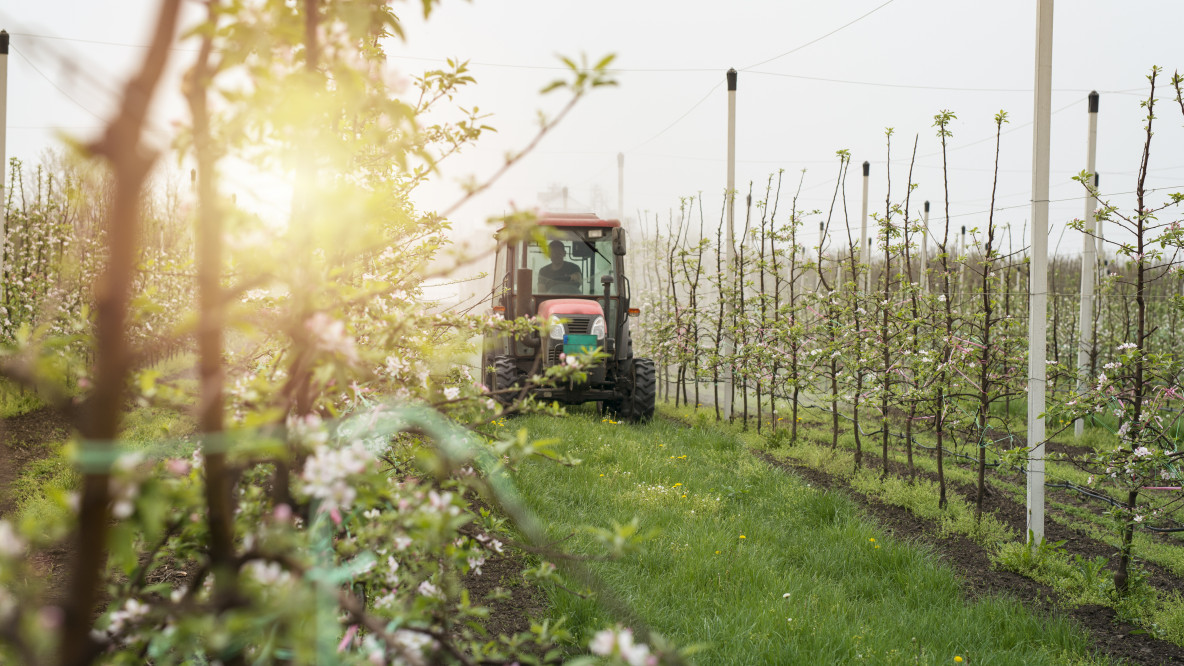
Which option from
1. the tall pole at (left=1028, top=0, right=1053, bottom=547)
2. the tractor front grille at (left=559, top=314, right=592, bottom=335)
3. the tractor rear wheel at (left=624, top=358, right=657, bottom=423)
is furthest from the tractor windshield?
the tall pole at (left=1028, top=0, right=1053, bottom=547)

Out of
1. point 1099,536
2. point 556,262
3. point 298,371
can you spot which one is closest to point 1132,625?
point 1099,536

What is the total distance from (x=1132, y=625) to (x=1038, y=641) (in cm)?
91

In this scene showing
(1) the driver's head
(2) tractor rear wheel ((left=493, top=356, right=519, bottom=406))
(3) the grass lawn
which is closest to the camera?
(3) the grass lawn

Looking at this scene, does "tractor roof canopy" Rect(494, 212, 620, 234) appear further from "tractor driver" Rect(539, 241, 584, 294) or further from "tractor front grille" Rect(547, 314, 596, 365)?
"tractor front grille" Rect(547, 314, 596, 365)

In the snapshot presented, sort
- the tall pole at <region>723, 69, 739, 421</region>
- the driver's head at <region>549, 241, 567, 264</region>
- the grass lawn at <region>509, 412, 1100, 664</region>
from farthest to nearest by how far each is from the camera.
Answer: the tall pole at <region>723, 69, 739, 421</region>
the driver's head at <region>549, 241, 567, 264</region>
the grass lawn at <region>509, 412, 1100, 664</region>

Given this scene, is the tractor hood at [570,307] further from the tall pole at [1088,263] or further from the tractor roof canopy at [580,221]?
the tall pole at [1088,263]

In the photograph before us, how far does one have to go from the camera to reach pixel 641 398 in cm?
854

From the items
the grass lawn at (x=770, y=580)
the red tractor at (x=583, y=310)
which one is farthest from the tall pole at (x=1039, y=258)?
the red tractor at (x=583, y=310)

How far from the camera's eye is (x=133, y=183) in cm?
85

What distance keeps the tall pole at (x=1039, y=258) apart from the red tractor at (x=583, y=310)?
4106 mm

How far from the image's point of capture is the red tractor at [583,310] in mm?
7863

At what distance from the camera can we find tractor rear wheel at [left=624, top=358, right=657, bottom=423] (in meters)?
8.55

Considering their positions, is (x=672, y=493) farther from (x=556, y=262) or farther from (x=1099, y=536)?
(x=556, y=262)

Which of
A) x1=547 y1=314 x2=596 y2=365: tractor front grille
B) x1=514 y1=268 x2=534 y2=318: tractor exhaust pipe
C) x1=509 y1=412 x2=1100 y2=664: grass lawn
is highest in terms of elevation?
x1=514 y1=268 x2=534 y2=318: tractor exhaust pipe
